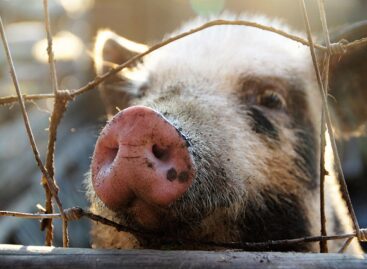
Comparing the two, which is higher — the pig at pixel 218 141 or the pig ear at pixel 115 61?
the pig ear at pixel 115 61

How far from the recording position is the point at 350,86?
2.85m

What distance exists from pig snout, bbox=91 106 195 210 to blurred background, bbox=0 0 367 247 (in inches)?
97.8

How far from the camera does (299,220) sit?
2281 mm

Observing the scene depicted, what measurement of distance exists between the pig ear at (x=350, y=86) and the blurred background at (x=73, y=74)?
101 centimetres

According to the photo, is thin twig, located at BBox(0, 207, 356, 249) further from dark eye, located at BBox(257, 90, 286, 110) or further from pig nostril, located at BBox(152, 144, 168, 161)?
dark eye, located at BBox(257, 90, 286, 110)

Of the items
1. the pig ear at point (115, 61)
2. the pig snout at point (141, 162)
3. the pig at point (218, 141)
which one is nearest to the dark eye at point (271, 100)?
the pig at point (218, 141)

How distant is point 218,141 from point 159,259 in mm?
754

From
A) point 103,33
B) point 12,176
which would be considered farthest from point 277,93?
point 12,176

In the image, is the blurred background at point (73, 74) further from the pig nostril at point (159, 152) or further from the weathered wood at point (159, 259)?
the weathered wood at point (159, 259)

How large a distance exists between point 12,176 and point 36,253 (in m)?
4.70

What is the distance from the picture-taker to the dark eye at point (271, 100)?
253 cm

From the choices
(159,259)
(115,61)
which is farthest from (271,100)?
(159,259)

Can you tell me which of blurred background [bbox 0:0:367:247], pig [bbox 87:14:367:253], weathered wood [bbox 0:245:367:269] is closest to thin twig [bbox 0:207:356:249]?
pig [bbox 87:14:367:253]

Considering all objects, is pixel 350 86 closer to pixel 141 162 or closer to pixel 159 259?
pixel 141 162
